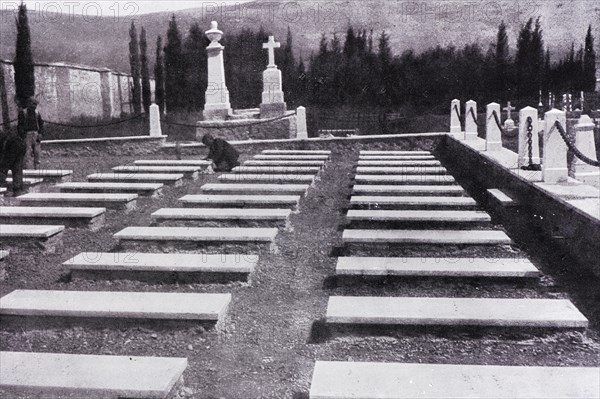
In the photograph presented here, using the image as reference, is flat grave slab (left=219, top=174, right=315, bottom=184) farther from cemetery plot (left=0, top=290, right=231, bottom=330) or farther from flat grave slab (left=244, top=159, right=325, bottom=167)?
cemetery plot (left=0, top=290, right=231, bottom=330)

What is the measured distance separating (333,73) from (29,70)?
55.9ft

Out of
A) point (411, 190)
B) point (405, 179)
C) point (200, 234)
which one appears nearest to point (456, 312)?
point (200, 234)

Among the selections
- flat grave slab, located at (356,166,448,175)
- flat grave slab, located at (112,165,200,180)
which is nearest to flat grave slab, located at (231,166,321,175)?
flat grave slab, located at (112,165,200,180)

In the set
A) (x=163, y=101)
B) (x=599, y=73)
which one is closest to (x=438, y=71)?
(x=163, y=101)

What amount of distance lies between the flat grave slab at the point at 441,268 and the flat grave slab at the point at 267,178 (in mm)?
4571

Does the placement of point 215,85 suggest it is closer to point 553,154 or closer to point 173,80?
point 553,154

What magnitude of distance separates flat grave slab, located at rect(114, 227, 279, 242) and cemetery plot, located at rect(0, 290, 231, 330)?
148cm

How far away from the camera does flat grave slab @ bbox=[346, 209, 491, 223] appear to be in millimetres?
6227

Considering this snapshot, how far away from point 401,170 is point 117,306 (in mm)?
6661

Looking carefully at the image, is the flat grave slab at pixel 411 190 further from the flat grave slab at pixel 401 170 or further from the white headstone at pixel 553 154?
the flat grave slab at pixel 401 170

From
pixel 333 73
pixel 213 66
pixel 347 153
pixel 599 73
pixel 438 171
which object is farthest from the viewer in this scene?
pixel 599 73

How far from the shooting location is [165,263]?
4.93 meters

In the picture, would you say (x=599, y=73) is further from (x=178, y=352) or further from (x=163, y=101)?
(x=178, y=352)

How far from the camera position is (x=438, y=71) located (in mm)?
37250
